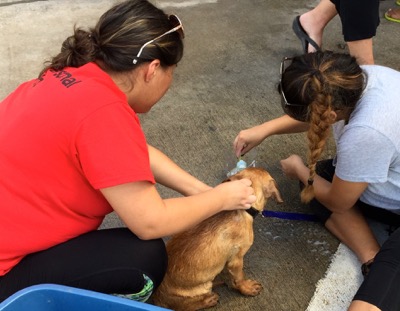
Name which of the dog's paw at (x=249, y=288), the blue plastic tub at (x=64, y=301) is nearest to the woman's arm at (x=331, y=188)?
the dog's paw at (x=249, y=288)

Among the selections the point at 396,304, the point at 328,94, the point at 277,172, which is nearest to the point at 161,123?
the point at 277,172

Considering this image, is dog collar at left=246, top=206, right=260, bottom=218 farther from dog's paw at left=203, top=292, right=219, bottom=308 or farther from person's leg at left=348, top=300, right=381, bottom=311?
person's leg at left=348, top=300, right=381, bottom=311

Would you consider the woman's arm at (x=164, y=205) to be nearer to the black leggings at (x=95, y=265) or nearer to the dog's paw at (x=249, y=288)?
the black leggings at (x=95, y=265)

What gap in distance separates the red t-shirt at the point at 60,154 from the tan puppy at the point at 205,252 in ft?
1.29

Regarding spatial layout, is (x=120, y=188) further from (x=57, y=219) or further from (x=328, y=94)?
(x=328, y=94)

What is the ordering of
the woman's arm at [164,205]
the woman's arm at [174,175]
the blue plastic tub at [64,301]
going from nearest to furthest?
the blue plastic tub at [64,301]
the woman's arm at [164,205]
the woman's arm at [174,175]

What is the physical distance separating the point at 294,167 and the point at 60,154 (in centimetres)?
139

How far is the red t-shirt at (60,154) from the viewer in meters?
1.46

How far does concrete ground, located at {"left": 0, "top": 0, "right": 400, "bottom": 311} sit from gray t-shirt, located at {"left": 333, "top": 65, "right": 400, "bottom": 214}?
550mm

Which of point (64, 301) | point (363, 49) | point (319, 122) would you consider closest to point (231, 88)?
point (363, 49)

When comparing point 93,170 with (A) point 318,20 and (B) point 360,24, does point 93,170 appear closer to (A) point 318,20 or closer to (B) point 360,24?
(B) point 360,24

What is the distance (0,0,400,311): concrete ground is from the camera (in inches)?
89.6

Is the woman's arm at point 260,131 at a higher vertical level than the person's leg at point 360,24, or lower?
lower

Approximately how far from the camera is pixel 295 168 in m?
2.54
